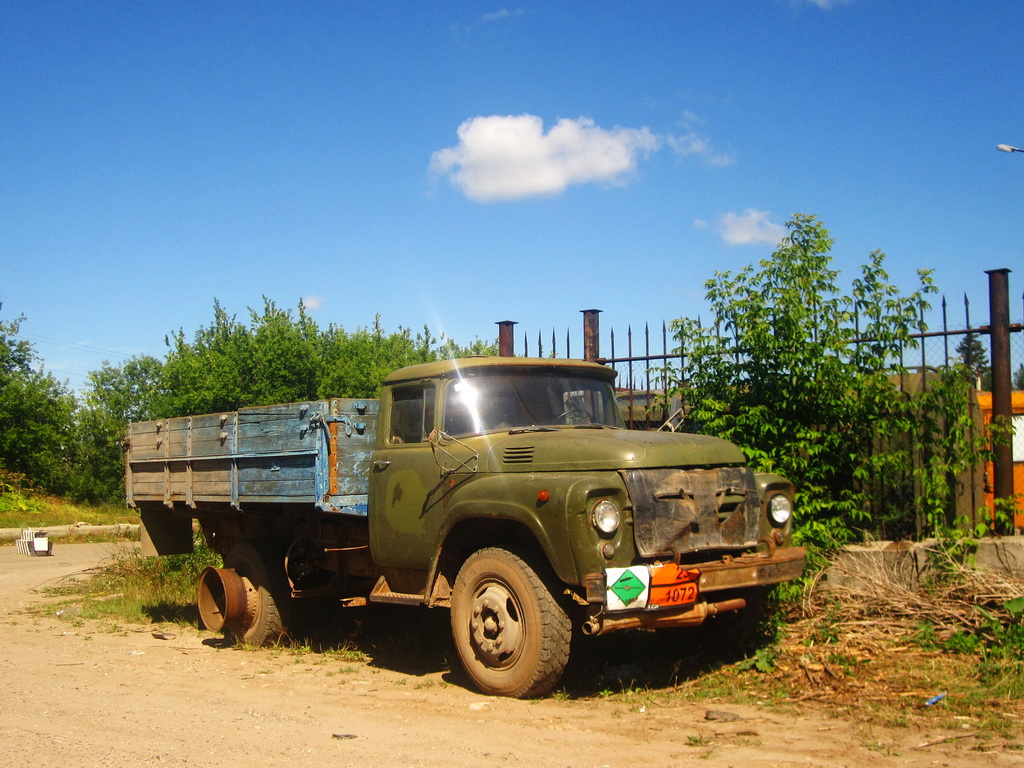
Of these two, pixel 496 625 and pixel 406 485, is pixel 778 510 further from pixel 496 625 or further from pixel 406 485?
pixel 406 485

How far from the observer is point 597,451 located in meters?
5.68

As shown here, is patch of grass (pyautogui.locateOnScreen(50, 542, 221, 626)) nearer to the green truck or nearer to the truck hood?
the green truck

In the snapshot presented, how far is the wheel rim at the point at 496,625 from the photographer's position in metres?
5.71

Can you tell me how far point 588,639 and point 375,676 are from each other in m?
1.73

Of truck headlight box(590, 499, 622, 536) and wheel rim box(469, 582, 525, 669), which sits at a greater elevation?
truck headlight box(590, 499, 622, 536)

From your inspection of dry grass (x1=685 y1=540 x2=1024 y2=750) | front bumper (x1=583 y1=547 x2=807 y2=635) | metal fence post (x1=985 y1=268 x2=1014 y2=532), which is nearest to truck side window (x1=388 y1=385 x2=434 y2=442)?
front bumper (x1=583 y1=547 x2=807 y2=635)

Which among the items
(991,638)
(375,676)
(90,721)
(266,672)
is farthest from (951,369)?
(90,721)

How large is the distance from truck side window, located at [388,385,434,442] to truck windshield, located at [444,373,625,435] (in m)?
0.22

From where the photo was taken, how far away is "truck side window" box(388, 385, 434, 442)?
6.86 metres

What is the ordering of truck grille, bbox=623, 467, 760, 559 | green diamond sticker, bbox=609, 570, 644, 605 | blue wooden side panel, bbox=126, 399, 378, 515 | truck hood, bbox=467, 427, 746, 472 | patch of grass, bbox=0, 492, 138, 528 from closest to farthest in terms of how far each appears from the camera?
green diamond sticker, bbox=609, 570, 644, 605, truck grille, bbox=623, 467, 760, 559, truck hood, bbox=467, 427, 746, 472, blue wooden side panel, bbox=126, 399, 378, 515, patch of grass, bbox=0, 492, 138, 528

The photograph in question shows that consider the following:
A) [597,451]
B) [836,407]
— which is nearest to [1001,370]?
[836,407]

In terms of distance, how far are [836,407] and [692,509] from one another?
8.25 feet

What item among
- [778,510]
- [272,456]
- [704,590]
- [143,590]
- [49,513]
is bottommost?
[49,513]

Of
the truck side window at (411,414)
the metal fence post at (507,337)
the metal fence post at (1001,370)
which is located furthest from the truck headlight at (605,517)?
the metal fence post at (507,337)
